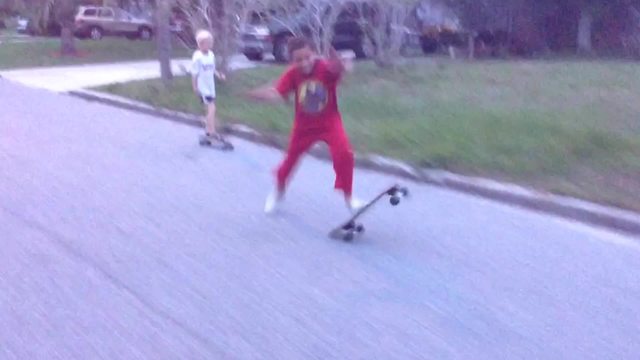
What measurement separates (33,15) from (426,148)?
28.6 m

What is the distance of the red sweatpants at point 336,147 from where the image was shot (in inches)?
412

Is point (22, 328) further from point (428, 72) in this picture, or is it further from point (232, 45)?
point (428, 72)

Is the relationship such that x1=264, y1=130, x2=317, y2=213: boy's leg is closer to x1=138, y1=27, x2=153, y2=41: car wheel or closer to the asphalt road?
the asphalt road

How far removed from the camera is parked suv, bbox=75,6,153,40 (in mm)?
49281

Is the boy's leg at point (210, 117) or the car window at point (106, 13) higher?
the boy's leg at point (210, 117)

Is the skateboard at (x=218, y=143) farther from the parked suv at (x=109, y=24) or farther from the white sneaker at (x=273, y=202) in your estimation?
the parked suv at (x=109, y=24)

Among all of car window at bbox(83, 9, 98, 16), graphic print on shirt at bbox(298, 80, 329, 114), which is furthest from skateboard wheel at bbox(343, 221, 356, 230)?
car window at bbox(83, 9, 98, 16)

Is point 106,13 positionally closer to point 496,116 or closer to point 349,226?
point 496,116

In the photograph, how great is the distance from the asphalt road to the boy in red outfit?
62 centimetres

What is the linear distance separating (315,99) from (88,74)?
20.4 metres

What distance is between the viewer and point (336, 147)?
10445mm

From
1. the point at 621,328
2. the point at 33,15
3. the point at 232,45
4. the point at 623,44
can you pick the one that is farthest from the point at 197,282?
the point at 33,15

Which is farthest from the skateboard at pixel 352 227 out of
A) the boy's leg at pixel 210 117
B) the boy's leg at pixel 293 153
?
the boy's leg at pixel 210 117

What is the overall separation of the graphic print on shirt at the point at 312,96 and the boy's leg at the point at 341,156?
→ 9.0 inches
